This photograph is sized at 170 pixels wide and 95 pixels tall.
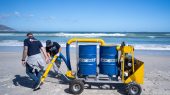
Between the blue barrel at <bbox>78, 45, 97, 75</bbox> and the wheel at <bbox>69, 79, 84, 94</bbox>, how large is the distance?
1.28ft

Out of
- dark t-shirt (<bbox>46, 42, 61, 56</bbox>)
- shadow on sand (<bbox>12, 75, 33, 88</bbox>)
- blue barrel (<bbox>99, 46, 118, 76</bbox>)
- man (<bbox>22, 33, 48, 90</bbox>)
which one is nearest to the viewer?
blue barrel (<bbox>99, 46, 118, 76</bbox>)

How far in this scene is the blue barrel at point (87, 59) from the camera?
6.81 metres

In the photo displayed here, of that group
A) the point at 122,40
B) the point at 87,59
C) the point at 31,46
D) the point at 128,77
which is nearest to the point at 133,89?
the point at 128,77

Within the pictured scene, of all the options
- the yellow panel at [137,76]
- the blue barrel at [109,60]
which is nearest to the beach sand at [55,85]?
the yellow panel at [137,76]

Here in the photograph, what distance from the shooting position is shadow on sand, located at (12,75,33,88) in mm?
7875

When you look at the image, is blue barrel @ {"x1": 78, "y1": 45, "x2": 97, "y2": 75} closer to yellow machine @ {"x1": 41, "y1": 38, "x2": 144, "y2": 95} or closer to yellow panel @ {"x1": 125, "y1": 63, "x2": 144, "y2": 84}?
yellow machine @ {"x1": 41, "y1": 38, "x2": 144, "y2": 95}

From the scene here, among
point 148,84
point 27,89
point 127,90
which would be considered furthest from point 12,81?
point 148,84

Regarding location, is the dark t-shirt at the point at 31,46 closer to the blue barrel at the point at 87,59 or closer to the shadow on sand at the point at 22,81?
the shadow on sand at the point at 22,81

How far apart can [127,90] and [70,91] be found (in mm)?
1631

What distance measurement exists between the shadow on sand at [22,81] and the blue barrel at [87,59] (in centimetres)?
197

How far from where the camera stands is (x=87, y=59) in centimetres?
684

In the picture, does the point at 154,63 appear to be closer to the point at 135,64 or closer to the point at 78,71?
the point at 135,64

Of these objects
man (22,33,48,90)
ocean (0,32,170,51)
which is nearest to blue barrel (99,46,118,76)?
man (22,33,48,90)

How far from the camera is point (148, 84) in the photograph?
7.91m
